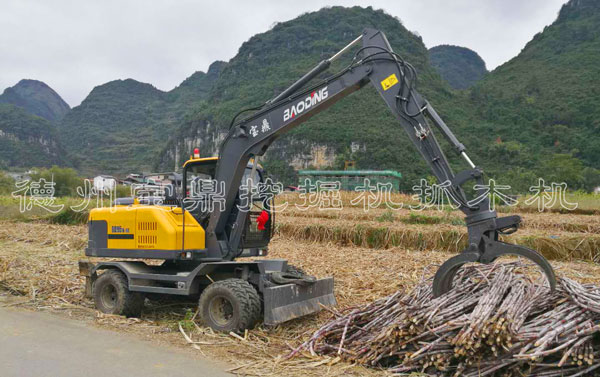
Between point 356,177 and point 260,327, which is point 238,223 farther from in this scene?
point 356,177

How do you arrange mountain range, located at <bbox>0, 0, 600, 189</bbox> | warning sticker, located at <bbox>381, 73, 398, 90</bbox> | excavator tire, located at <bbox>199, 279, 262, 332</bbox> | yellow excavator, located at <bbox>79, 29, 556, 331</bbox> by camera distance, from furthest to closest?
mountain range, located at <bbox>0, 0, 600, 189</bbox>
excavator tire, located at <bbox>199, 279, 262, 332</bbox>
warning sticker, located at <bbox>381, 73, 398, 90</bbox>
yellow excavator, located at <bbox>79, 29, 556, 331</bbox>

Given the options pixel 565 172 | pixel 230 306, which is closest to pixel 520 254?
pixel 230 306

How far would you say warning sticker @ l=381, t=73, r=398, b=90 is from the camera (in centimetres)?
624

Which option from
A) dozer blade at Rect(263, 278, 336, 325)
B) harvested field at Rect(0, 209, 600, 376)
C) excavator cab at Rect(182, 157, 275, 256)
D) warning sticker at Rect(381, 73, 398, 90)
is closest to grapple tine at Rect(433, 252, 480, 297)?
harvested field at Rect(0, 209, 600, 376)

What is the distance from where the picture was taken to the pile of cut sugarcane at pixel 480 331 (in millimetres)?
4469

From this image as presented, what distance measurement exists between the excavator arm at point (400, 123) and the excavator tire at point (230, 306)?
889 millimetres

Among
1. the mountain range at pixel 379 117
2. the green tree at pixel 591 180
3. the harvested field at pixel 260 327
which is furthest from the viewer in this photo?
the mountain range at pixel 379 117

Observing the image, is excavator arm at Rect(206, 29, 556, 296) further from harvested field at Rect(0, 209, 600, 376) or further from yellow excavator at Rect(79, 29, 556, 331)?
harvested field at Rect(0, 209, 600, 376)

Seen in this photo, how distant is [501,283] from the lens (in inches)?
210

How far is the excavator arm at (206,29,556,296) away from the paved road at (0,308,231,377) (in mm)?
2037

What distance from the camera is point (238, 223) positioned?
744 cm

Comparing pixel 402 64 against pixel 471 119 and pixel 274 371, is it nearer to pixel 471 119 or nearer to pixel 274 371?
pixel 274 371

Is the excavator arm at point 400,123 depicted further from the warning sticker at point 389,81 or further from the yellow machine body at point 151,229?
the yellow machine body at point 151,229

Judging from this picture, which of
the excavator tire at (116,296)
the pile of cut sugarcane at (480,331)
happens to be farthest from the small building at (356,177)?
the pile of cut sugarcane at (480,331)
